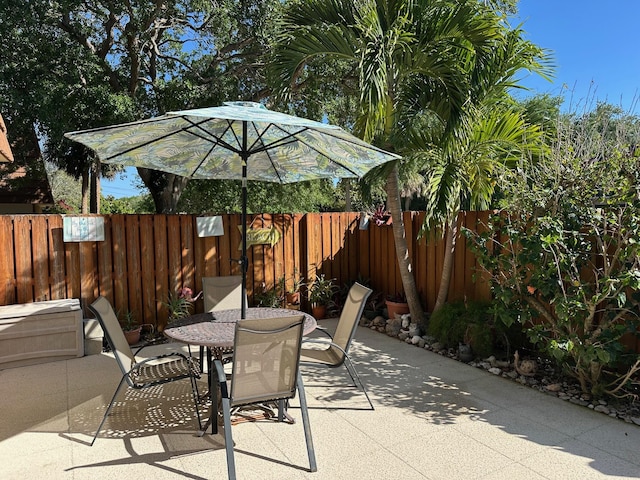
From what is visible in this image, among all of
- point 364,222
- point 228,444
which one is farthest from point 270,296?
point 228,444

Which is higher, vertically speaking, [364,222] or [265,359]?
[364,222]

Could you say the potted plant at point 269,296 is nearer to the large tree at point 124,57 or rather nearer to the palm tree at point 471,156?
the palm tree at point 471,156

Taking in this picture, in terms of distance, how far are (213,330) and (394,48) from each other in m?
3.50

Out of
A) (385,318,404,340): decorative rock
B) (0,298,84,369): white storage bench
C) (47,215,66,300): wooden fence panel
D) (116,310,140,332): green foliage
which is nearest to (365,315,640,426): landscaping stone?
(385,318,404,340): decorative rock

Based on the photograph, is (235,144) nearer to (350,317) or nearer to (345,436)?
(350,317)

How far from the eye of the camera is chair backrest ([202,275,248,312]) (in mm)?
4340

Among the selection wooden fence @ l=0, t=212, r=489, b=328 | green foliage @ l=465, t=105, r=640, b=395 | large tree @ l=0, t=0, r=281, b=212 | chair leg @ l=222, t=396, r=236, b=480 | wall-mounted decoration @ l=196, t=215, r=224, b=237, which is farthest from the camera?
large tree @ l=0, t=0, r=281, b=212

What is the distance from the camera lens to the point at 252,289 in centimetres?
624

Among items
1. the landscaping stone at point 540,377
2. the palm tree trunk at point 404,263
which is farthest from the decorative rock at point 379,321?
the palm tree trunk at point 404,263

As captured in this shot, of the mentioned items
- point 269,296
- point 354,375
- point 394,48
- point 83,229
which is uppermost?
point 394,48

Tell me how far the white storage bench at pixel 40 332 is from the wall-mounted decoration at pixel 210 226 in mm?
1731

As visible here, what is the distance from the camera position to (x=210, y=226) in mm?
5883

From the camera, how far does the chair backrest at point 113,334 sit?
9.34 ft

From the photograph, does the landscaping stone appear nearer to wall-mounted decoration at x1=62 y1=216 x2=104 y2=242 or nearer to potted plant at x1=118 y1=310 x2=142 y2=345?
potted plant at x1=118 y1=310 x2=142 y2=345
